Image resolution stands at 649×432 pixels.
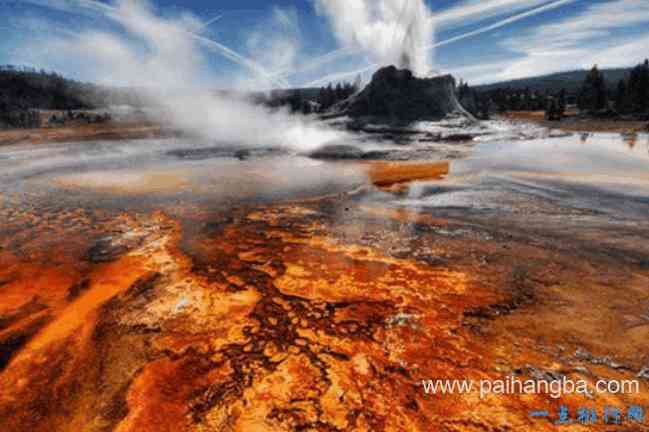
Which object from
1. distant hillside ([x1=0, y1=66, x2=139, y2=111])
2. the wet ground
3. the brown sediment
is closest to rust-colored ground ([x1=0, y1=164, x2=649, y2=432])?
the wet ground

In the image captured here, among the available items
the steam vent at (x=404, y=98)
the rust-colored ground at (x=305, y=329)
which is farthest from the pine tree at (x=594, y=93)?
the rust-colored ground at (x=305, y=329)

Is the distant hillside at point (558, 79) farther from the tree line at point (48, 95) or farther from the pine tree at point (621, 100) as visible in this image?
the tree line at point (48, 95)

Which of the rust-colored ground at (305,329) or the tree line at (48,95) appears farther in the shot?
the tree line at (48,95)

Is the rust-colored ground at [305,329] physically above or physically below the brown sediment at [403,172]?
below

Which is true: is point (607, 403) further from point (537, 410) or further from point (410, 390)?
point (410, 390)

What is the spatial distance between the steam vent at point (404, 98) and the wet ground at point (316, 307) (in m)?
15.1

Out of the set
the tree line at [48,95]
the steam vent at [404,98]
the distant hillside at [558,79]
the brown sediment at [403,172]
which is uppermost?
the distant hillside at [558,79]

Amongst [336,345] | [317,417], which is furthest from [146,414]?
[336,345]

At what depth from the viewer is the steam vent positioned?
73.0 ft

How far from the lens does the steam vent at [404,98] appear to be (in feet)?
73.0

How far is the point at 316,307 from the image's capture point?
3824mm

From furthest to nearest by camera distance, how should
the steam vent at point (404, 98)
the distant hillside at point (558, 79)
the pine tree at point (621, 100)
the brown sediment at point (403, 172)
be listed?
the distant hillside at point (558, 79) → the pine tree at point (621, 100) → the steam vent at point (404, 98) → the brown sediment at point (403, 172)

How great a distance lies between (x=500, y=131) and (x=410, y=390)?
22.2 m

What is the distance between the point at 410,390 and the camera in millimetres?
2691
